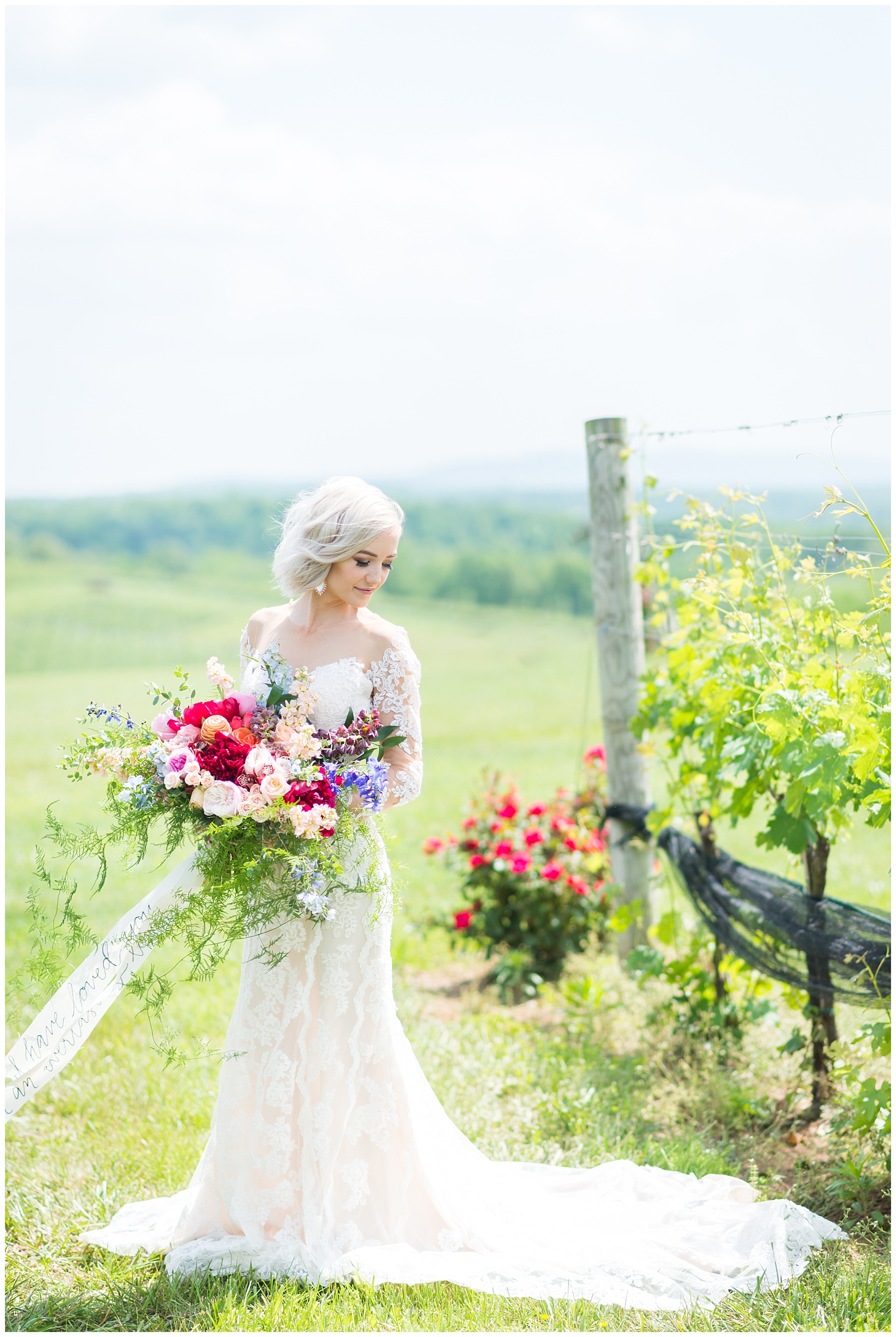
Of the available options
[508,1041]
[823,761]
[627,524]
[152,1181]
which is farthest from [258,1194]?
[627,524]

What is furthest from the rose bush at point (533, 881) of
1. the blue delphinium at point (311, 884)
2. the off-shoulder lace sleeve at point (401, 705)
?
the blue delphinium at point (311, 884)

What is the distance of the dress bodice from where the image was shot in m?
3.08

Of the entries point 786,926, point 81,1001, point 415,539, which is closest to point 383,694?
point 81,1001

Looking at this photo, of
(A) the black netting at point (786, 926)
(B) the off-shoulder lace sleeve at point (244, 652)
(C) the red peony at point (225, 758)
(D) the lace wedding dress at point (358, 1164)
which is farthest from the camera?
(A) the black netting at point (786, 926)

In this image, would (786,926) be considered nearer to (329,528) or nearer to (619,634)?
(619,634)

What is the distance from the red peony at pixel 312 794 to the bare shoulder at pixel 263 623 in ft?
2.40

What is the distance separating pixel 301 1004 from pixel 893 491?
2498 mm

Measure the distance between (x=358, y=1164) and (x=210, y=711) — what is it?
1.51 meters

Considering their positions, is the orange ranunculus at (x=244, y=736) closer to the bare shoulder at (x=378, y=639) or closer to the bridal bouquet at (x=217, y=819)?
the bridal bouquet at (x=217, y=819)

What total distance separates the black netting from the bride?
2.71ft

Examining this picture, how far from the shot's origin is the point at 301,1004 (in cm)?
313

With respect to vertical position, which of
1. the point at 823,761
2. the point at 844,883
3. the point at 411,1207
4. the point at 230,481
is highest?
the point at 230,481

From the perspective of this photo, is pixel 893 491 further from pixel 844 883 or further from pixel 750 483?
pixel 844 883

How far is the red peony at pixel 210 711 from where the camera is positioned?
279 cm
